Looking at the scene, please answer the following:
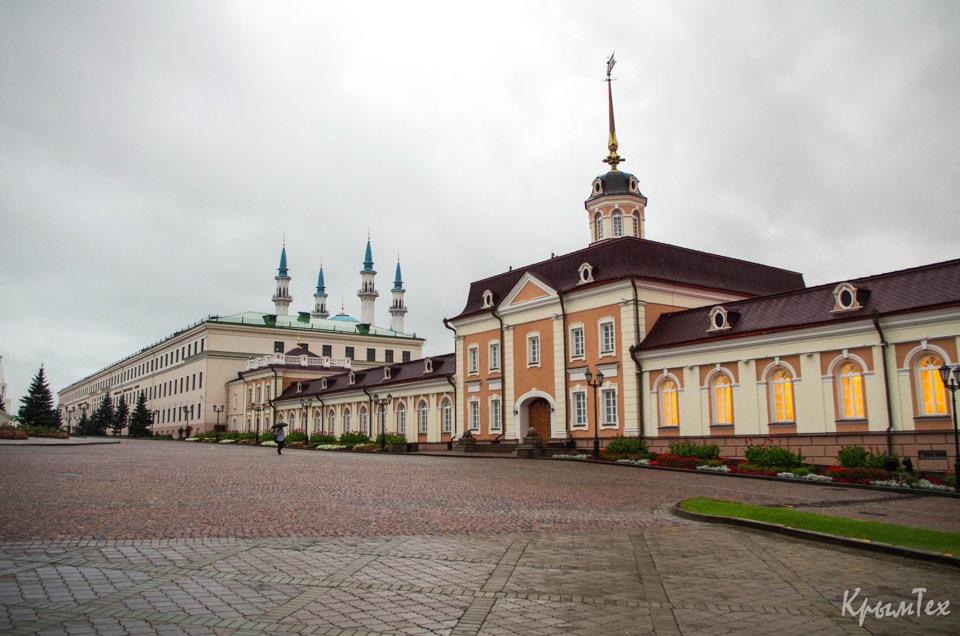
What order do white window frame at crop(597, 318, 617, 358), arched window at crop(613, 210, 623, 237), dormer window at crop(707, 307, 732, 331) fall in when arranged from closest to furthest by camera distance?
dormer window at crop(707, 307, 732, 331), white window frame at crop(597, 318, 617, 358), arched window at crop(613, 210, 623, 237)

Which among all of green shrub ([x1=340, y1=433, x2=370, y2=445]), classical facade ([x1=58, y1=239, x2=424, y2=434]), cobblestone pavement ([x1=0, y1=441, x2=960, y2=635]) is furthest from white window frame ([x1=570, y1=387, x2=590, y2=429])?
classical facade ([x1=58, y1=239, x2=424, y2=434])

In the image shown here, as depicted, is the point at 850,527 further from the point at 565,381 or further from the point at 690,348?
the point at 565,381

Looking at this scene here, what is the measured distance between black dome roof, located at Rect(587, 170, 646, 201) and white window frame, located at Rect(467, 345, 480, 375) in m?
11.3

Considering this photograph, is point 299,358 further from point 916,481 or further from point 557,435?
point 916,481

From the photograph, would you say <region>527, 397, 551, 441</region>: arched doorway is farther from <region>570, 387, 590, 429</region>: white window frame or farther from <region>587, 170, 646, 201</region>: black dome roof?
<region>587, 170, 646, 201</region>: black dome roof

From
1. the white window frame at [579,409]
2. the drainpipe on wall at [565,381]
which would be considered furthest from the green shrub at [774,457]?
the drainpipe on wall at [565,381]

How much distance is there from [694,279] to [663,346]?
24.7 feet

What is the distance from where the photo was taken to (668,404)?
33.7m

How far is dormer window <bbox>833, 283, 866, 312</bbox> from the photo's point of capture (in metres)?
26.8

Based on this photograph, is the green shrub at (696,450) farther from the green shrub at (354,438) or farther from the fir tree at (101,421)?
the fir tree at (101,421)

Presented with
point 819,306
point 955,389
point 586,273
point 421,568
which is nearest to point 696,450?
point 819,306

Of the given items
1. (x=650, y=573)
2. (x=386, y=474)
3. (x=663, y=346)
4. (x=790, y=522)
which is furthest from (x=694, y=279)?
(x=650, y=573)

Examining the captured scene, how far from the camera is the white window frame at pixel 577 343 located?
1511 inches

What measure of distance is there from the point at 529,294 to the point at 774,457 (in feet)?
60.1
